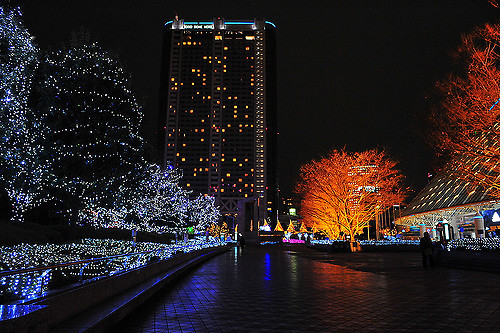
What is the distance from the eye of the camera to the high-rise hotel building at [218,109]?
149500mm

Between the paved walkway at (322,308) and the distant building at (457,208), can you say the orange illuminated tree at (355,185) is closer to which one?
the distant building at (457,208)

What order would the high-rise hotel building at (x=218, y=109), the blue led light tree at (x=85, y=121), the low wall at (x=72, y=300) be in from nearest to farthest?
the low wall at (x=72, y=300) < the blue led light tree at (x=85, y=121) < the high-rise hotel building at (x=218, y=109)

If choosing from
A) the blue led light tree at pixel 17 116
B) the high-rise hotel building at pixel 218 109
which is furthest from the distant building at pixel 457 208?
the high-rise hotel building at pixel 218 109

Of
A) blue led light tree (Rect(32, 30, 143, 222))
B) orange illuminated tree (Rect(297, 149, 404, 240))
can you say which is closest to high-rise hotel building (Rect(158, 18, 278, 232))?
orange illuminated tree (Rect(297, 149, 404, 240))

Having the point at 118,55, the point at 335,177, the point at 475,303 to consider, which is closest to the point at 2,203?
the point at 118,55

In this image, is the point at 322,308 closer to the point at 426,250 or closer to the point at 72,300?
the point at 72,300

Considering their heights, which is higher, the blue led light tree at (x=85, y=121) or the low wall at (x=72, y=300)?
the blue led light tree at (x=85, y=121)

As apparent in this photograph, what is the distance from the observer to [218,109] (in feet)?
504

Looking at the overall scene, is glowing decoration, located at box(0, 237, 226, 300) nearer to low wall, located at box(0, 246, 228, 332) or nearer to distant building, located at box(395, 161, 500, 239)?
low wall, located at box(0, 246, 228, 332)

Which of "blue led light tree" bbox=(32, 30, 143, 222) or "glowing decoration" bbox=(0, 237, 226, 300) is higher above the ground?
"blue led light tree" bbox=(32, 30, 143, 222)

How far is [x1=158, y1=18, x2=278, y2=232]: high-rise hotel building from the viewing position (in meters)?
150

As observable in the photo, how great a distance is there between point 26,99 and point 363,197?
90.7 ft

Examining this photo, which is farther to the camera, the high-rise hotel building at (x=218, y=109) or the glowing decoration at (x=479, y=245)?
the high-rise hotel building at (x=218, y=109)

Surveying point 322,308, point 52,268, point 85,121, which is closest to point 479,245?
point 322,308
